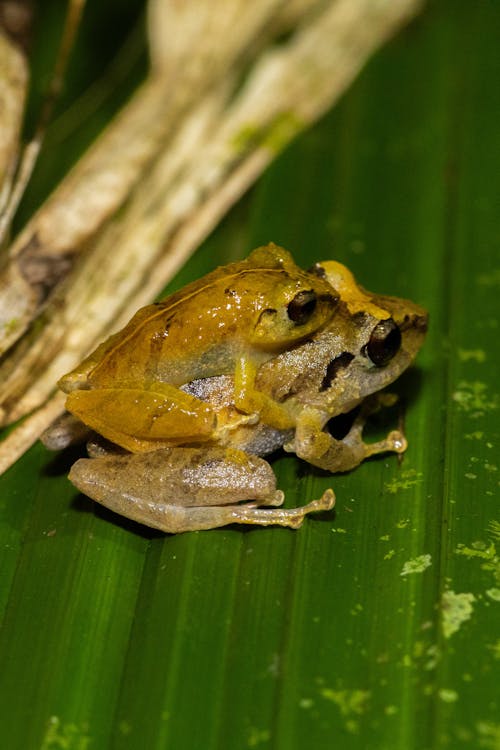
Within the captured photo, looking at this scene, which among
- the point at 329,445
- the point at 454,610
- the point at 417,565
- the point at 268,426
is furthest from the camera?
the point at 268,426

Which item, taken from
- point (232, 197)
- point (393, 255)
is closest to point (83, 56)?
point (232, 197)

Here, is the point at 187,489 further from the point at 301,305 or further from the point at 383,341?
the point at 383,341

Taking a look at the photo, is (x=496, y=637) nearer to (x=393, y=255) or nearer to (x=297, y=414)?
(x=297, y=414)

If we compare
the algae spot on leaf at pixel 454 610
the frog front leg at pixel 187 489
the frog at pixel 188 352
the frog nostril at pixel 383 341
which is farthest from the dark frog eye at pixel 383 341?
the algae spot on leaf at pixel 454 610

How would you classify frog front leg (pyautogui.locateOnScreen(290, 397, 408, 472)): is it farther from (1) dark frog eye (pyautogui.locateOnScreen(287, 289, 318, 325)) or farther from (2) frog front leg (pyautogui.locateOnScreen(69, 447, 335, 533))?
(1) dark frog eye (pyautogui.locateOnScreen(287, 289, 318, 325))

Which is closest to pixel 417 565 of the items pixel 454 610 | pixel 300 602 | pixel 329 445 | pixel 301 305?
pixel 454 610

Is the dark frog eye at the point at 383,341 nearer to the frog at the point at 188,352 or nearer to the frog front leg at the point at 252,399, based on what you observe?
the frog at the point at 188,352
